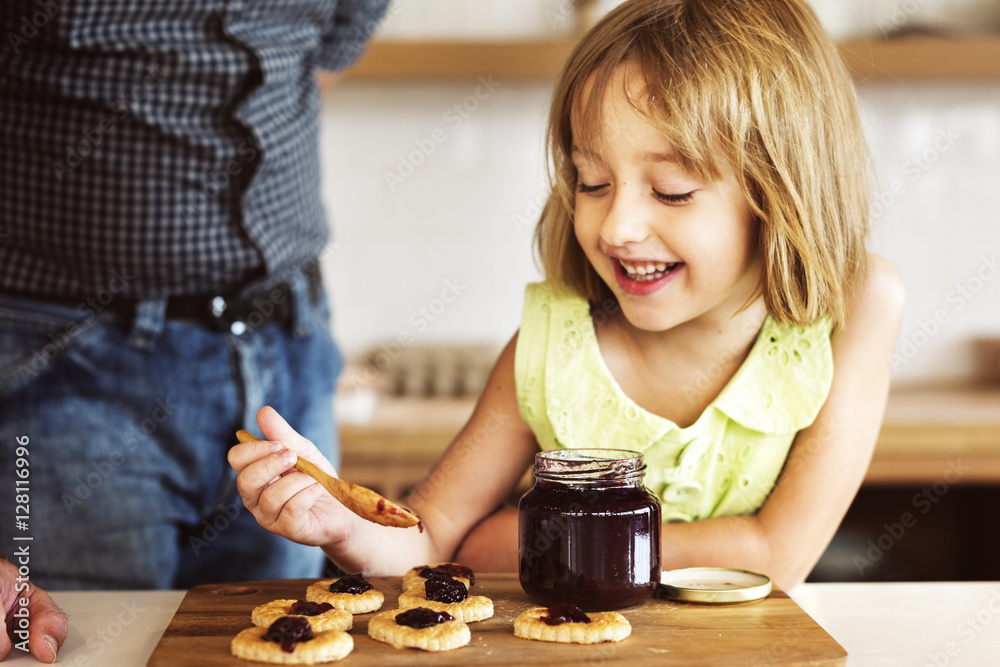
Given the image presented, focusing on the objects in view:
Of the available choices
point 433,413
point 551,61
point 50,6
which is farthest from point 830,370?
point 551,61

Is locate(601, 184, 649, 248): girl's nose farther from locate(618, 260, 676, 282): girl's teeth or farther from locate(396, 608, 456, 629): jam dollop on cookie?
locate(396, 608, 456, 629): jam dollop on cookie

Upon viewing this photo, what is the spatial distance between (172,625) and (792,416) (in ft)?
2.61

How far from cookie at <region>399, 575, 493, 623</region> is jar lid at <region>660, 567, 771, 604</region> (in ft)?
0.67

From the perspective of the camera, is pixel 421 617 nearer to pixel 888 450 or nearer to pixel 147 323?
pixel 147 323

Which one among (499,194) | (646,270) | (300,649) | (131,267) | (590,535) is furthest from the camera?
(499,194)

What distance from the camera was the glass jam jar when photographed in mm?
978

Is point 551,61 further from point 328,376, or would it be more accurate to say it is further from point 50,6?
point 50,6

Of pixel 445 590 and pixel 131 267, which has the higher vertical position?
pixel 131 267

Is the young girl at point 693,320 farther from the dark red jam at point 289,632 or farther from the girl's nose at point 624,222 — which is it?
the dark red jam at point 289,632

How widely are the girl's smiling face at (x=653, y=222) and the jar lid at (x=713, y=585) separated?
308mm

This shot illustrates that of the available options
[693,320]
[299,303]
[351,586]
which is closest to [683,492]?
[693,320]

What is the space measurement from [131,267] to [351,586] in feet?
2.41

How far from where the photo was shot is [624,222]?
1.13m

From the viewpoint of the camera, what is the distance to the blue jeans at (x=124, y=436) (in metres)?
1.50
